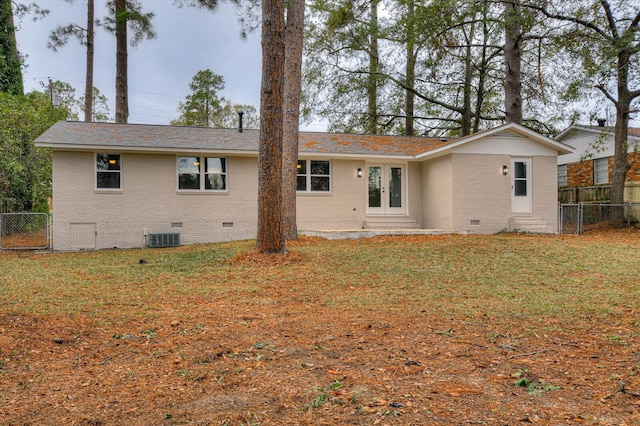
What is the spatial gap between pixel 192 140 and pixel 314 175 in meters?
3.99

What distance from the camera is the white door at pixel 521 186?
45.3 feet

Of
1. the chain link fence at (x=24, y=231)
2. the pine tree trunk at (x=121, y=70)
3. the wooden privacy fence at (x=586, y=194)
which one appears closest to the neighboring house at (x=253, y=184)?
the chain link fence at (x=24, y=231)

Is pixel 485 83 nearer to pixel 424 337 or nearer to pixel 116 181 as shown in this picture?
pixel 116 181

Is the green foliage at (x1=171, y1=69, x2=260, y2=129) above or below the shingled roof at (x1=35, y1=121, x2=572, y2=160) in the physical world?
above

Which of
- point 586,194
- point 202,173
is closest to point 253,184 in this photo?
point 202,173

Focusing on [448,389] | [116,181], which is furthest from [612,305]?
[116,181]

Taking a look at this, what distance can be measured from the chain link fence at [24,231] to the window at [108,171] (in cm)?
172

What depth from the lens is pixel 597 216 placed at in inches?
618

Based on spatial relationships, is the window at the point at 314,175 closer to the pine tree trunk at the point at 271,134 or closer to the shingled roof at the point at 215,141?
the shingled roof at the point at 215,141

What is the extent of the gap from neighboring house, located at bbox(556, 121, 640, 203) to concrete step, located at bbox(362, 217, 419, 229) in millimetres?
7467

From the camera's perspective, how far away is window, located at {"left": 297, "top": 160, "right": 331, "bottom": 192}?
1409cm

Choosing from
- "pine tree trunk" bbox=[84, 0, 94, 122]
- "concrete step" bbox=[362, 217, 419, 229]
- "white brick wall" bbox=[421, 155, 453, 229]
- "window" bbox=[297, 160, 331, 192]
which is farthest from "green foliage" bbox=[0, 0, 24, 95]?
"white brick wall" bbox=[421, 155, 453, 229]

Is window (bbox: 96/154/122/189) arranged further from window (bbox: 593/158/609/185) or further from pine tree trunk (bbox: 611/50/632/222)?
window (bbox: 593/158/609/185)

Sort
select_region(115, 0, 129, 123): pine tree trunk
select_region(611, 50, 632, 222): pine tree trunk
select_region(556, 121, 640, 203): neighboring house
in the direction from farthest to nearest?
select_region(556, 121, 640, 203): neighboring house, select_region(115, 0, 129, 123): pine tree trunk, select_region(611, 50, 632, 222): pine tree trunk
